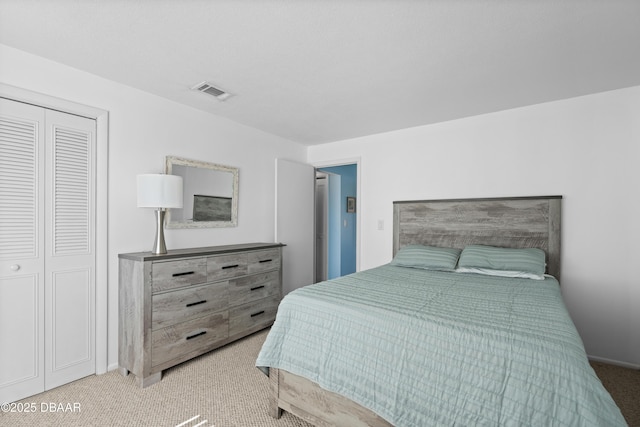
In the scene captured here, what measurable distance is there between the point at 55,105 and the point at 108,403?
2.16m

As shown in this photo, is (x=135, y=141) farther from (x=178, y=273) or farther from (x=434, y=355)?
(x=434, y=355)

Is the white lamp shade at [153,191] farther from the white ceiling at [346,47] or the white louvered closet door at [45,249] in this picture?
the white ceiling at [346,47]

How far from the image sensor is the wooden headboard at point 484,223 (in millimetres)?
2932

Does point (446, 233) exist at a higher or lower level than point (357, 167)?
lower

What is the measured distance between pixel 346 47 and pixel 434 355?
74.6 inches

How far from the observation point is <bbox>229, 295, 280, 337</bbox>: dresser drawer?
3016 millimetres

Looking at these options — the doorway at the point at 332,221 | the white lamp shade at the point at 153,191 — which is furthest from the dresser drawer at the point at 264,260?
the doorway at the point at 332,221

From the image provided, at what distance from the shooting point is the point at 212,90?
2721 millimetres

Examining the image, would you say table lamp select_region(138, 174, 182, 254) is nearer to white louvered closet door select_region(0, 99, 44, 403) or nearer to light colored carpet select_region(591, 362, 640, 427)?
white louvered closet door select_region(0, 99, 44, 403)

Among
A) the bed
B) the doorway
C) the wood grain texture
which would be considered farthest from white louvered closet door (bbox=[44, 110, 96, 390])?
the doorway

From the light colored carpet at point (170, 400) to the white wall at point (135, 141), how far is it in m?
0.39

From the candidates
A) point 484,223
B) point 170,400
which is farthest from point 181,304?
point 484,223

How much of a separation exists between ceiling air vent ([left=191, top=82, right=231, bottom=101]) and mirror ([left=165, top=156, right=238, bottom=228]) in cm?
71

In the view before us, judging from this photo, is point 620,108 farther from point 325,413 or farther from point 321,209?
point 321,209
